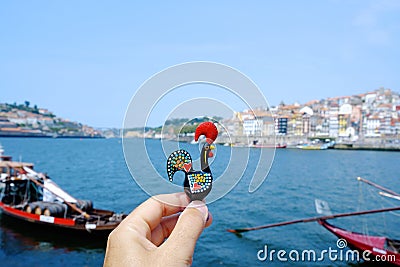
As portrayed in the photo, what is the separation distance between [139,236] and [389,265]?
10.1 metres

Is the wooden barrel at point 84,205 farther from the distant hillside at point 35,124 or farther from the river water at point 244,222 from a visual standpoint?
the distant hillside at point 35,124

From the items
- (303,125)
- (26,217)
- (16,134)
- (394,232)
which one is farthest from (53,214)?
(16,134)

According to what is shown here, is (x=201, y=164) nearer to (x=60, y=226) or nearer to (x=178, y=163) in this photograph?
(x=178, y=163)

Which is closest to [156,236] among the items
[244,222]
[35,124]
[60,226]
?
[60,226]

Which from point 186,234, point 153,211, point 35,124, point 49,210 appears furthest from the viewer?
point 35,124

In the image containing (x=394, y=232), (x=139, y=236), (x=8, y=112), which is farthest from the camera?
(x=8, y=112)

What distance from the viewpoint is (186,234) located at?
1.33 metres

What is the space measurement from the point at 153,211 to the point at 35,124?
128 m

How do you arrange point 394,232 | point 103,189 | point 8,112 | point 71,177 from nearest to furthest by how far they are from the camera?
point 394,232, point 103,189, point 71,177, point 8,112

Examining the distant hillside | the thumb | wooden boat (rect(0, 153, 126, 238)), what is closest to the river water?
the thumb

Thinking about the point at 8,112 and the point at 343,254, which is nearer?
the point at 343,254

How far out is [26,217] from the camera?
13039 millimetres

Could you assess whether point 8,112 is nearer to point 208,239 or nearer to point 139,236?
point 208,239

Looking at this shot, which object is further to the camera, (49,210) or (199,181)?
(49,210)
